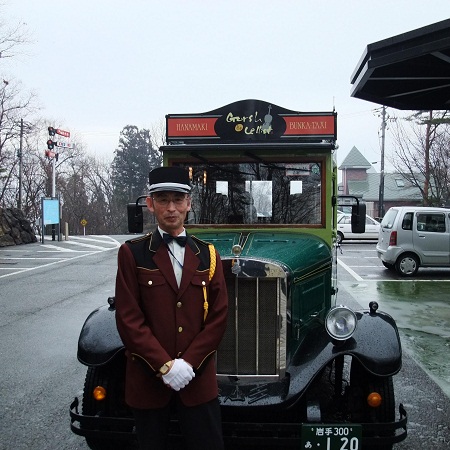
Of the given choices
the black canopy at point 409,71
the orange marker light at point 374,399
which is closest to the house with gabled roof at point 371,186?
the black canopy at point 409,71

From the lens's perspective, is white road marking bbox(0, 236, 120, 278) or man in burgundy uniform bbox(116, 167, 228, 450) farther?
white road marking bbox(0, 236, 120, 278)

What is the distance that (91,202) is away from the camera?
51.9 meters

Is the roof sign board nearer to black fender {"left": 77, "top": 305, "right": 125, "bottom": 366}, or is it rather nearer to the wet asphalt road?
black fender {"left": 77, "top": 305, "right": 125, "bottom": 366}

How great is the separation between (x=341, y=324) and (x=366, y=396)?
0.48 metres

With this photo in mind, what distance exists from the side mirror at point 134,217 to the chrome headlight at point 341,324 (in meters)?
2.20

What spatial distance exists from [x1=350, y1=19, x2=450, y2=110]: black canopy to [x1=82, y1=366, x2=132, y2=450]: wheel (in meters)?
6.09

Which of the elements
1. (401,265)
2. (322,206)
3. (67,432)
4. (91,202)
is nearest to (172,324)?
(67,432)

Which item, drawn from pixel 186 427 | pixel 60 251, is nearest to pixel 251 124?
pixel 186 427

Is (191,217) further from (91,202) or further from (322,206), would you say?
(91,202)

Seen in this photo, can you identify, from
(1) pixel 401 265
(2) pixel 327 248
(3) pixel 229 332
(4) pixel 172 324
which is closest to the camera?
(4) pixel 172 324

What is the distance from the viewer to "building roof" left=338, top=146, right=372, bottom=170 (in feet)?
190

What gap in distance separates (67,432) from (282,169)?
287cm

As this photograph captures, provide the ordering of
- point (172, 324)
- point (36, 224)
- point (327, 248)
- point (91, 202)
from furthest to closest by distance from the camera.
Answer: point (91, 202) → point (36, 224) → point (327, 248) → point (172, 324)

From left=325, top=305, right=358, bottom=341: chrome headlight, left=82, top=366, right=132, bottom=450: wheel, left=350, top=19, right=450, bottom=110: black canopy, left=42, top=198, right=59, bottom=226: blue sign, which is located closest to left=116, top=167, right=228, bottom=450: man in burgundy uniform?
left=82, top=366, right=132, bottom=450: wheel
